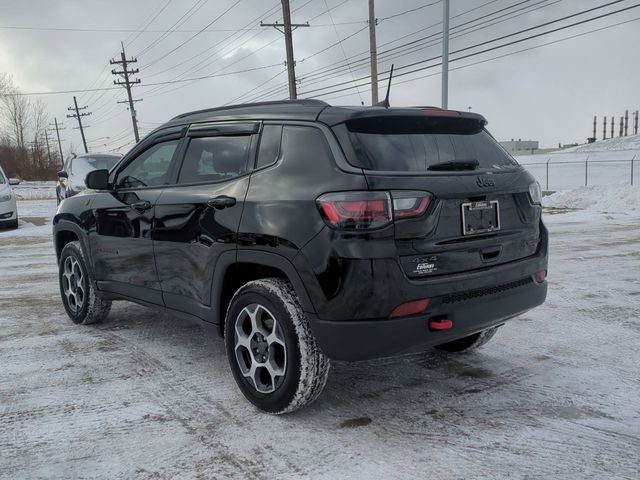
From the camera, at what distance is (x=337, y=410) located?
11.6 feet

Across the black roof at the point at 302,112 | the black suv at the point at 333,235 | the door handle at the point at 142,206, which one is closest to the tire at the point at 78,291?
the door handle at the point at 142,206

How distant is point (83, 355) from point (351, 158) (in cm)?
289

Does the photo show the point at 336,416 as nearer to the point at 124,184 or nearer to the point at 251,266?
the point at 251,266

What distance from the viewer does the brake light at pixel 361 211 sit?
2996mm

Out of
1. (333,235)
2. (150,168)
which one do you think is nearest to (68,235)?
(150,168)

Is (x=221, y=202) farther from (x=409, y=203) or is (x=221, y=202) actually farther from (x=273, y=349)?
(x=409, y=203)

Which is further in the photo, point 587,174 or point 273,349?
point 587,174

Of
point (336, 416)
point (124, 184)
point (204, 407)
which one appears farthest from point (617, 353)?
point (124, 184)

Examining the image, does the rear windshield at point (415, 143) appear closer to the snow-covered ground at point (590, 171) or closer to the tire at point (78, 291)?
the tire at point (78, 291)

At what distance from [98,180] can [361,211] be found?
2898mm

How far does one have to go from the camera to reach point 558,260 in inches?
338

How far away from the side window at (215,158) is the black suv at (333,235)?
0.01 meters

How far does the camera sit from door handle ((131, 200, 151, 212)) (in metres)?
4.43

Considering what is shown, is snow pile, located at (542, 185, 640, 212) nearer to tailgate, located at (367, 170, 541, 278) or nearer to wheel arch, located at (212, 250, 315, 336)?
tailgate, located at (367, 170, 541, 278)
